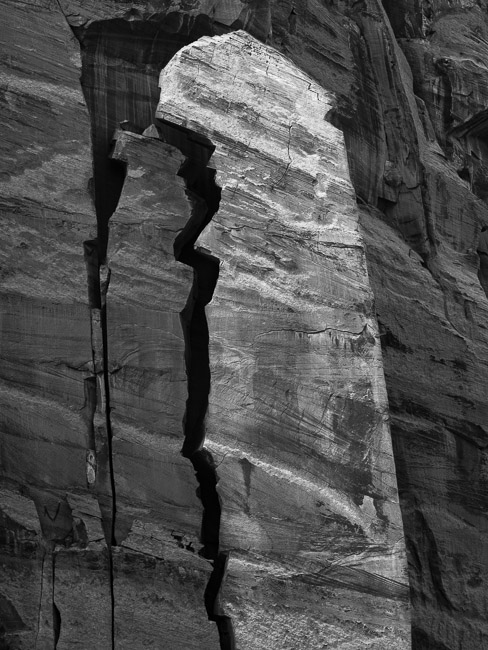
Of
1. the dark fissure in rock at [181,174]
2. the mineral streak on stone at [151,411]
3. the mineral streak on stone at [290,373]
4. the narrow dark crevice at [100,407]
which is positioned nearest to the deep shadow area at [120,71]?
the dark fissure in rock at [181,174]

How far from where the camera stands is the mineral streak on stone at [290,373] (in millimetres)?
9922

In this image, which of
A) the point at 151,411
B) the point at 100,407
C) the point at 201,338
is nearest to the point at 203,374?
the point at 201,338

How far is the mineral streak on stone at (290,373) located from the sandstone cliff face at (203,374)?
0.06 ft

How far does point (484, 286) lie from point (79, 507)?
6.47 metres

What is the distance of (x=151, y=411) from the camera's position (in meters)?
10.2

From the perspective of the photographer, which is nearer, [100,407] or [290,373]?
[100,407]

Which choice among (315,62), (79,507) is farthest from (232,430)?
(315,62)

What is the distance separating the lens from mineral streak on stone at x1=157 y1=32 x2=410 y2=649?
9.92 m

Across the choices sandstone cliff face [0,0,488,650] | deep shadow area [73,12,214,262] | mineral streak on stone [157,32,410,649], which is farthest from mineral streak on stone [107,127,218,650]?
mineral streak on stone [157,32,410,649]

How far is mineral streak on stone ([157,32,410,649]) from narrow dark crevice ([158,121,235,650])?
0.12 m

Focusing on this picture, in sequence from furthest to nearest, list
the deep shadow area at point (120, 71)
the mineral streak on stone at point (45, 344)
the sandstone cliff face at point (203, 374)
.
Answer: the deep shadow area at point (120, 71) → the sandstone cliff face at point (203, 374) → the mineral streak on stone at point (45, 344)

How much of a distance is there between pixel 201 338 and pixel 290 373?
0.82 meters

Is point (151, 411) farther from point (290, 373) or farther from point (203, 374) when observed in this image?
point (290, 373)

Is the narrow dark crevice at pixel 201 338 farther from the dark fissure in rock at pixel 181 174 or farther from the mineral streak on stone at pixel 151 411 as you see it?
the mineral streak on stone at pixel 151 411
